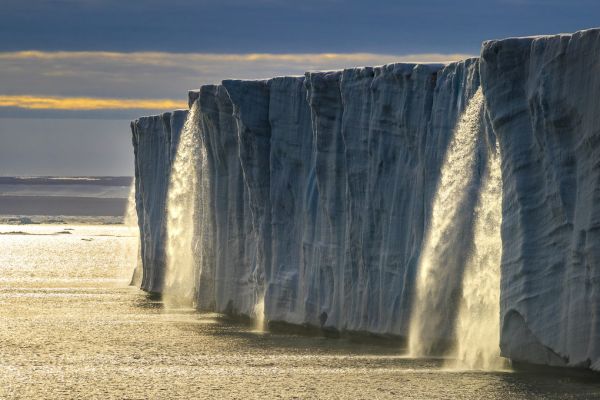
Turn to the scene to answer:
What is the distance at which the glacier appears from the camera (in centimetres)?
2103

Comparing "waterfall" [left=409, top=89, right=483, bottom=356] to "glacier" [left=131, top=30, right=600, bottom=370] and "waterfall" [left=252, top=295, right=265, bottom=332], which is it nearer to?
"glacier" [left=131, top=30, right=600, bottom=370]

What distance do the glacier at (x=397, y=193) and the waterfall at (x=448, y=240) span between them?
1.5 inches

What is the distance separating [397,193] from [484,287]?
364 cm

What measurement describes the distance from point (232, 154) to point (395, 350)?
400 inches

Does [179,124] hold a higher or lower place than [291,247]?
higher

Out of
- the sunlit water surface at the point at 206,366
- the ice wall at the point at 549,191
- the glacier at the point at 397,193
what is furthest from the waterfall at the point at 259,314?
the ice wall at the point at 549,191

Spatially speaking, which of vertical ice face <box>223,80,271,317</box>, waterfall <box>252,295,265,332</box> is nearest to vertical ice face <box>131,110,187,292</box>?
vertical ice face <box>223,80,271,317</box>

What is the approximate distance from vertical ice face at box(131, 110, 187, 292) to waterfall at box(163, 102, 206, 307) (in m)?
1.07

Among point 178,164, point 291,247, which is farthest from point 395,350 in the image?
point 178,164

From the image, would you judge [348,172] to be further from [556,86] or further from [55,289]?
[55,289]

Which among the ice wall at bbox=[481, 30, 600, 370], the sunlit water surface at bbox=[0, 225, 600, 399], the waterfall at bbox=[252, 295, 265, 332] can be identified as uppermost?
the ice wall at bbox=[481, 30, 600, 370]

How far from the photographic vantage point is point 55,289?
51.9 meters

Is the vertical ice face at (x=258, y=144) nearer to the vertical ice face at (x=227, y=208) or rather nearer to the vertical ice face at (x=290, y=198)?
the vertical ice face at (x=290, y=198)

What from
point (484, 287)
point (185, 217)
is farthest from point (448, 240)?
point (185, 217)
